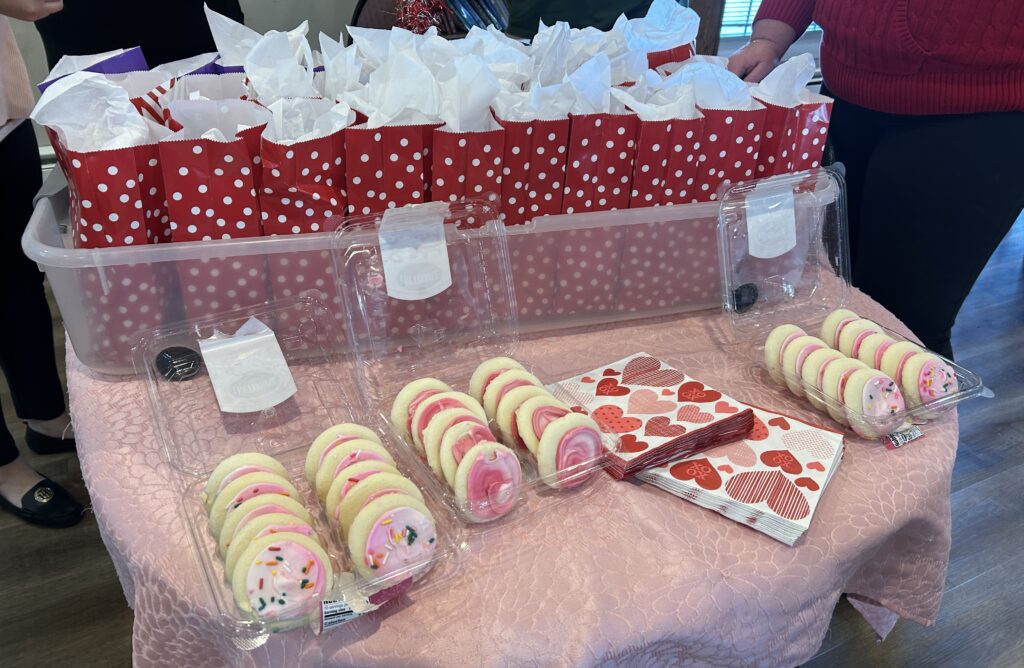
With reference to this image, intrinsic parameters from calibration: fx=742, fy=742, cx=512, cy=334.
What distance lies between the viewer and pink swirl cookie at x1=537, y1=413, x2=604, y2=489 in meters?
0.88

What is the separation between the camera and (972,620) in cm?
176

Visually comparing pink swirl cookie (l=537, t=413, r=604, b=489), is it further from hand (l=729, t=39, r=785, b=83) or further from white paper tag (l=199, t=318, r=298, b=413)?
hand (l=729, t=39, r=785, b=83)

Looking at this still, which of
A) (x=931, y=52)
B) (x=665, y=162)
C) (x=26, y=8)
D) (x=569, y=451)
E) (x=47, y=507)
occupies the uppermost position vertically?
(x=26, y=8)

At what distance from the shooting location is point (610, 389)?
106 cm

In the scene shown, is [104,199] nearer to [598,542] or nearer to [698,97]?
[598,542]

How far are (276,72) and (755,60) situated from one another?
95cm

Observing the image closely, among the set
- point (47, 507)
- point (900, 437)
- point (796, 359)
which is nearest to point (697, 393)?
point (796, 359)

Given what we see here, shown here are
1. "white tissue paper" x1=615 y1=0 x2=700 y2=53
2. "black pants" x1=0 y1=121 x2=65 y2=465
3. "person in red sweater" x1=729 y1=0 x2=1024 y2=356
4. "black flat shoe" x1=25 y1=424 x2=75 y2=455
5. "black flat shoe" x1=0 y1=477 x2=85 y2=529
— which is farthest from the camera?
"black flat shoe" x1=25 y1=424 x2=75 y2=455

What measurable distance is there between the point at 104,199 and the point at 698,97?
911 mm

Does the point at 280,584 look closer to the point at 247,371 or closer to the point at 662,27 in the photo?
the point at 247,371

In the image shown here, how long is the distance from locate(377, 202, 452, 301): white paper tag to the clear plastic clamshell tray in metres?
0.47

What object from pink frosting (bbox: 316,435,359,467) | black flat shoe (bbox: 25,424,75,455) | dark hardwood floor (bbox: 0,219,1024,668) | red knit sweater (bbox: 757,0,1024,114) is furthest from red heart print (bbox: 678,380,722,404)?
black flat shoe (bbox: 25,424,75,455)

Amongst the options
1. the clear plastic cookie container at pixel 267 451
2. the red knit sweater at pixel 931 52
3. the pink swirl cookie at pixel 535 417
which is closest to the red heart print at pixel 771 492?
the pink swirl cookie at pixel 535 417

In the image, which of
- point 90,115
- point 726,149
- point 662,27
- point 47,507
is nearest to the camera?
point 90,115
